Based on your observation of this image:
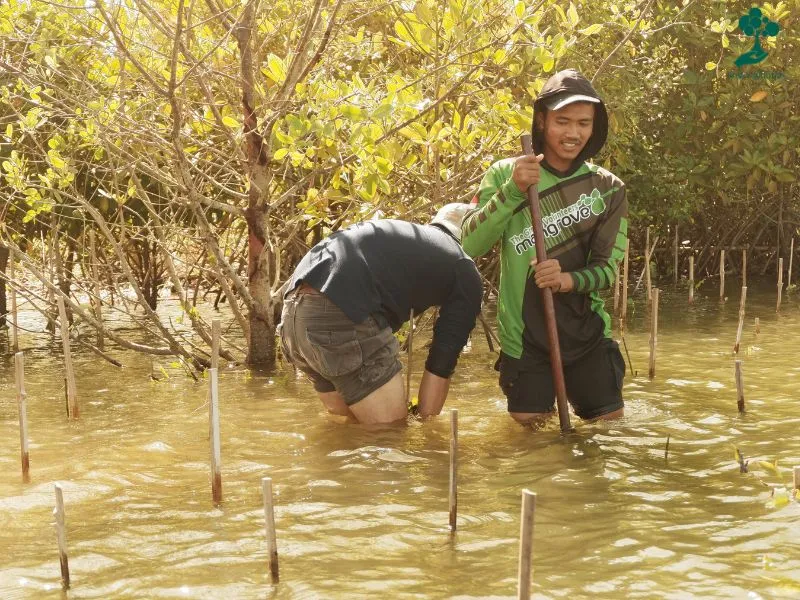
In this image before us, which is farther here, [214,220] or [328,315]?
[214,220]

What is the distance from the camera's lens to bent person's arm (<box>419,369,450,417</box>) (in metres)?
5.14

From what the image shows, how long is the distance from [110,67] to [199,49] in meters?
0.54

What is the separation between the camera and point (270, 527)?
324cm

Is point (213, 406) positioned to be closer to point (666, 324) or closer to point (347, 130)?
point (347, 130)

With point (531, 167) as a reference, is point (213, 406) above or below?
below

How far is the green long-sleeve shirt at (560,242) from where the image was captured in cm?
512

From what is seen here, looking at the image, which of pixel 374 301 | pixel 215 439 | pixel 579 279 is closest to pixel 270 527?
pixel 215 439

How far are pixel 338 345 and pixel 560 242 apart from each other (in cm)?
121

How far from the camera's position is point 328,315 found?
4.91 metres

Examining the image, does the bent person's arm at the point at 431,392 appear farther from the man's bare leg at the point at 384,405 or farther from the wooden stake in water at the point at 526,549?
the wooden stake in water at the point at 526,549

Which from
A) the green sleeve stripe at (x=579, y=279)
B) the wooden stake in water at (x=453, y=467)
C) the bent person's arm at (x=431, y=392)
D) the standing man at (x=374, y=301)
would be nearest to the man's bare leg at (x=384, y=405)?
the standing man at (x=374, y=301)

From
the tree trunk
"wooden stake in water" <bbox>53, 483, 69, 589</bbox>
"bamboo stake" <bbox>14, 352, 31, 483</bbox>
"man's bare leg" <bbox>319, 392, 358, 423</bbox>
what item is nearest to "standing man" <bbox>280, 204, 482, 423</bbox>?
"man's bare leg" <bbox>319, 392, 358, 423</bbox>

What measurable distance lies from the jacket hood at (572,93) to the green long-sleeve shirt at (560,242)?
99 millimetres

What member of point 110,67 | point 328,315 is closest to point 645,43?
point 110,67
